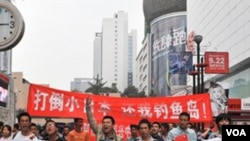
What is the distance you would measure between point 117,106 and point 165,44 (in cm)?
7854

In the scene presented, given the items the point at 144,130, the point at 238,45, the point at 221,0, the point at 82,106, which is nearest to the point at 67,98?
the point at 82,106

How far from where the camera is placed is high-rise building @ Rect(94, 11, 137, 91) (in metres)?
151

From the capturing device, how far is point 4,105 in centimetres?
3219

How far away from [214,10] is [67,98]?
39.0 meters

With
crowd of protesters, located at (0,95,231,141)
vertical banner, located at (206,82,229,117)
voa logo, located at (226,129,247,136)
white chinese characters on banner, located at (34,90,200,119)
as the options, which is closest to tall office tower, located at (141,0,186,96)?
vertical banner, located at (206,82,229,117)

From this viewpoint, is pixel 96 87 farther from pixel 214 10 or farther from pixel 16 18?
pixel 16 18

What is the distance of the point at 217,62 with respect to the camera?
1171 inches

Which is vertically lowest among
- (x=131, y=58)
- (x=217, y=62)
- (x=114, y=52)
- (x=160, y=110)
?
(x=160, y=110)

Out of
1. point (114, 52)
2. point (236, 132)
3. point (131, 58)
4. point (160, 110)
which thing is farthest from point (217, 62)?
point (131, 58)

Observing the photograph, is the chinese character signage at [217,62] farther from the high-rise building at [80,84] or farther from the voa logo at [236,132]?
the high-rise building at [80,84]

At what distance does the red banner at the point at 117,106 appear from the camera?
11.1 meters

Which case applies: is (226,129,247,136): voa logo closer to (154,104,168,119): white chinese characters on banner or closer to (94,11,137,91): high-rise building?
(154,104,168,119): white chinese characters on banner

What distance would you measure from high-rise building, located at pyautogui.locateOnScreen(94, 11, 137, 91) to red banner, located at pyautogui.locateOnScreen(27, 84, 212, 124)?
136 metres

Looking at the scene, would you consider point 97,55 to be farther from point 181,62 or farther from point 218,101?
point 218,101
